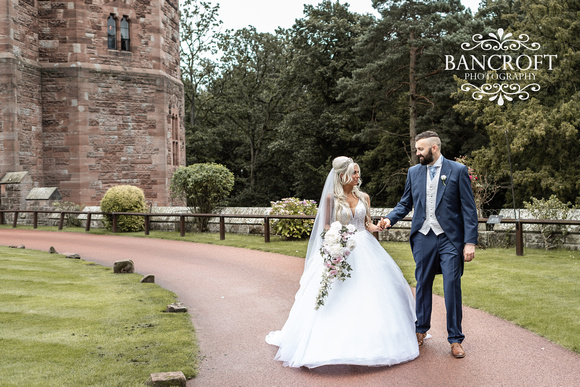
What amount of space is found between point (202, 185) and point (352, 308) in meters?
15.2

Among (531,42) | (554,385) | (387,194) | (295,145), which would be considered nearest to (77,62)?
(295,145)

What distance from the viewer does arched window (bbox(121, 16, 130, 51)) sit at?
2567 cm

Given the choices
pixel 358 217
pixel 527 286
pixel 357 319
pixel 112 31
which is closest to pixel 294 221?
pixel 527 286

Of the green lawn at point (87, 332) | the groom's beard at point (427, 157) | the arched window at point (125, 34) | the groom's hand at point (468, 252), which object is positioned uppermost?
the arched window at point (125, 34)

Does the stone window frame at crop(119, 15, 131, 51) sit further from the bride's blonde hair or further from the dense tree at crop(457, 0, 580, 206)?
the bride's blonde hair

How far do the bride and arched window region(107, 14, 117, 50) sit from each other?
23.1m

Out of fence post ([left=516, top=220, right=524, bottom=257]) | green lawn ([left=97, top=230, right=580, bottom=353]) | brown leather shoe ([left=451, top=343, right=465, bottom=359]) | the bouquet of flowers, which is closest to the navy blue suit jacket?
the bouquet of flowers

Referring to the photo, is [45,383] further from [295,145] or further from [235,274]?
[295,145]

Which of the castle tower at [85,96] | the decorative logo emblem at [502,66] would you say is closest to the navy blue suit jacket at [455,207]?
the decorative logo emblem at [502,66]

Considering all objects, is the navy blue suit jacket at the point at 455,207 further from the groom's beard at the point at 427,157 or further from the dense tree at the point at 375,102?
the dense tree at the point at 375,102

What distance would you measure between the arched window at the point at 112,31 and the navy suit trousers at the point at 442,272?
78.7ft

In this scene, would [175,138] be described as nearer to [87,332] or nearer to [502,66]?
[502,66]

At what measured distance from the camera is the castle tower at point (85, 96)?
2327 cm

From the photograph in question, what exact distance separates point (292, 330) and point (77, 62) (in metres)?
23.2
